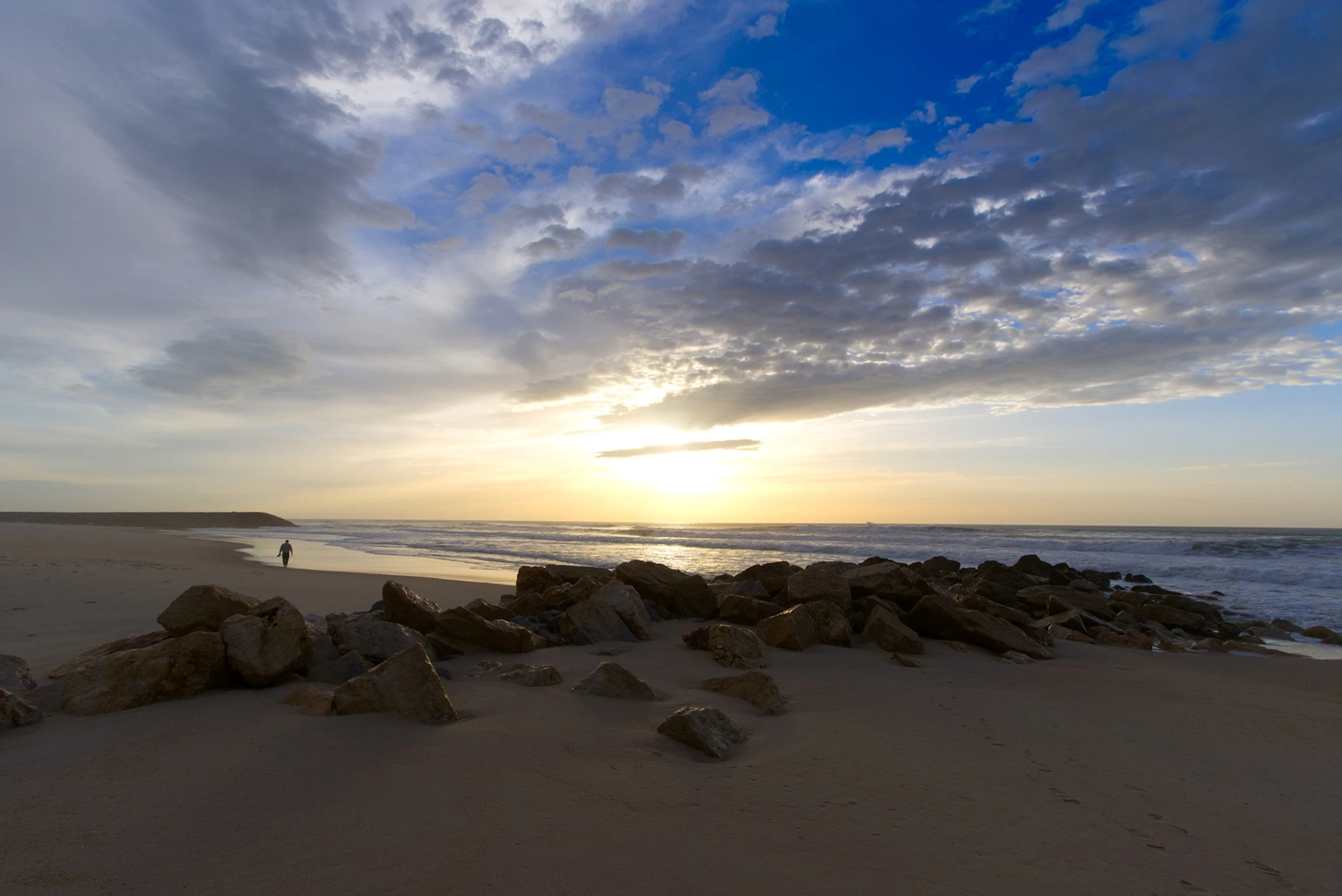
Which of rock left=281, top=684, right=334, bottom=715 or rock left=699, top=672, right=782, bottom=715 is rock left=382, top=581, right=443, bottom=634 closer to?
rock left=281, top=684, right=334, bottom=715

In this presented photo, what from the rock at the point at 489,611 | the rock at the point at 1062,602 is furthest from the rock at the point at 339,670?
the rock at the point at 1062,602

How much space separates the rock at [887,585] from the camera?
29.3ft

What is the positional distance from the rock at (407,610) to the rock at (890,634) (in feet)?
16.1

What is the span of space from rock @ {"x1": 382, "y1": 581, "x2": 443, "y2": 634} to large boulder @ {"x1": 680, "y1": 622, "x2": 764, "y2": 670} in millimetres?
2731

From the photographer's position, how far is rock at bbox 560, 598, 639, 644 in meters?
7.44

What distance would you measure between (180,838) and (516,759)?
1488 millimetres

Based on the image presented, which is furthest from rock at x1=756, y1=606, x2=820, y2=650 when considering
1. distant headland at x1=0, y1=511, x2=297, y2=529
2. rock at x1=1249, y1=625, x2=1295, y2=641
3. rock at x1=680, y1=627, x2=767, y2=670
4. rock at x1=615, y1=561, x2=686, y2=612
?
distant headland at x1=0, y1=511, x2=297, y2=529

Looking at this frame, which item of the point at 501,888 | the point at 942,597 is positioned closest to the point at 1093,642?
the point at 942,597

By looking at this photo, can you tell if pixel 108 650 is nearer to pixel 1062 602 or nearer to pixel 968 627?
pixel 968 627

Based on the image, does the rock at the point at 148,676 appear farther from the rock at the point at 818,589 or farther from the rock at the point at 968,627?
the rock at the point at 968,627

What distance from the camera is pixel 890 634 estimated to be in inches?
297

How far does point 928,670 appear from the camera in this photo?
21.8 feet

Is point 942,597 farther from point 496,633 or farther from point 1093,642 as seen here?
point 496,633

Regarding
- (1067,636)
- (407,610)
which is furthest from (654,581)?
(1067,636)
